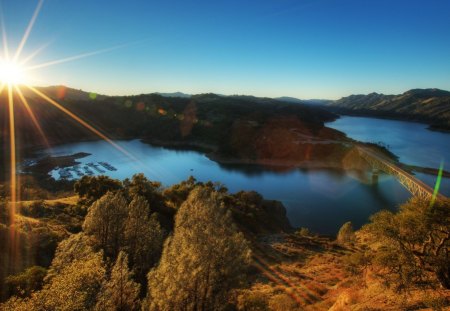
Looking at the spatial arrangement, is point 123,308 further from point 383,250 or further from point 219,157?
point 219,157

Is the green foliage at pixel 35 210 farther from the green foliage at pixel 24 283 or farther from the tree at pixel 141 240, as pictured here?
the green foliage at pixel 24 283

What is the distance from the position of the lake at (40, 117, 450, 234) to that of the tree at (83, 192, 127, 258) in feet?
113

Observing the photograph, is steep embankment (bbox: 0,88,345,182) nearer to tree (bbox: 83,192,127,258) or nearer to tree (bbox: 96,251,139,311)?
tree (bbox: 83,192,127,258)

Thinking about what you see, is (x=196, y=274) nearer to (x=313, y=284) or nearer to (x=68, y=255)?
(x=68, y=255)

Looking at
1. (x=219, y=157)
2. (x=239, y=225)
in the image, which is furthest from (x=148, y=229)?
(x=219, y=157)

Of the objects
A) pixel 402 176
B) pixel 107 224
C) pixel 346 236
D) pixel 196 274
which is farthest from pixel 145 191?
pixel 402 176

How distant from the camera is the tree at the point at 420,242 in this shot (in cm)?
1644

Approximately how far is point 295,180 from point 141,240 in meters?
61.2

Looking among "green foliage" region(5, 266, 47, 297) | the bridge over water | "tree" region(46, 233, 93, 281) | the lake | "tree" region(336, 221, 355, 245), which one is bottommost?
the lake

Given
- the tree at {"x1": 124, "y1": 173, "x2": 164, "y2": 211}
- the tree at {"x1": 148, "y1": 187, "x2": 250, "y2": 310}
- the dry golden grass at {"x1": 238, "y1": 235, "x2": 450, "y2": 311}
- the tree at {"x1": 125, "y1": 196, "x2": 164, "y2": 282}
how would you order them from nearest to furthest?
the tree at {"x1": 148, "y1": 187, "x2": 250, "y2": 310}, the dry golden grass at {"x1": 238, "y1": 235, "x2": 450, "y2": 311}, the tree at {"x1": 125, "y1": 196, "x2": 164, "y2": 282}, the tree at {"x1": 124, "y1": 173, "x2": 164, "y2": 211}

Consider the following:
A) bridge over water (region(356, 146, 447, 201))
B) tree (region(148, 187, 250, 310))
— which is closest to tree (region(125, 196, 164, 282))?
tree (region(148, 187, 250, 310))

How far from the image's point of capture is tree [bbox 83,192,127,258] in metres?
23.1

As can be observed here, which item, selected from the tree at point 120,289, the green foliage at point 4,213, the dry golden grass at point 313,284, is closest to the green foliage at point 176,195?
the dry golden grass at point 313,284

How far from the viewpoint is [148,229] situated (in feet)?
75.7
